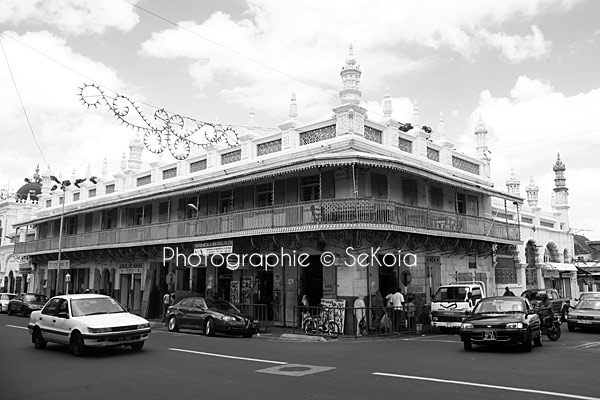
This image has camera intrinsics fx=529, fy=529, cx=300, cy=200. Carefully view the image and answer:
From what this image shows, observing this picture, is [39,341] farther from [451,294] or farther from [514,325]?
[451,294]

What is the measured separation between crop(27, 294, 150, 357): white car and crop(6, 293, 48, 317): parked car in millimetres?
19009

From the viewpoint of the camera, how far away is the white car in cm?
1198

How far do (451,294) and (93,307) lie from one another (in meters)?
13.0

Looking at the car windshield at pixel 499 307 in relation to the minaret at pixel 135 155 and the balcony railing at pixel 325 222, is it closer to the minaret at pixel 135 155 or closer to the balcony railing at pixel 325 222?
the balcony railing at pixel 325 222

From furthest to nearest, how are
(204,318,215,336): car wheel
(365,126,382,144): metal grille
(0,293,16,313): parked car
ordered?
1. (0,293,16,313): parked car
2. (365,126,382,144): metal grille
3. (204,318,215,336): car wheel

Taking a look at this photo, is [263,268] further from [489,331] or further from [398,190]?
[489,331]

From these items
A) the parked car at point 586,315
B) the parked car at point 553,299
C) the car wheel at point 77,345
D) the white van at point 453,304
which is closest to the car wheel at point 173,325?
the car wheel at point 77,345

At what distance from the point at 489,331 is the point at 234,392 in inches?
285

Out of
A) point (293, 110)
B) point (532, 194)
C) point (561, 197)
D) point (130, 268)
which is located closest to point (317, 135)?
point (293, 110)

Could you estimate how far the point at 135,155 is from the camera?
34.5 m

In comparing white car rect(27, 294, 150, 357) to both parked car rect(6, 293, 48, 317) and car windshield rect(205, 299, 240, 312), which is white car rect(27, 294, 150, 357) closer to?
car windshield rect(205, 299, 240, 312)

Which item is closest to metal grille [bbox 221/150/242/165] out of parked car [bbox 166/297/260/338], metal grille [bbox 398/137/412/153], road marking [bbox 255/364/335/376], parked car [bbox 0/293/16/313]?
metal grille [bbox 398/137/412/153]

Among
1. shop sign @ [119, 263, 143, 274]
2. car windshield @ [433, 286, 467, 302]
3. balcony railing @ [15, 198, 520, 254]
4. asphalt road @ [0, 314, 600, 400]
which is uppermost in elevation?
balcony railing @ [15, 198, 520, 254]

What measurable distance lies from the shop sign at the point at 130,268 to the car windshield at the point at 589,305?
22.4 metres
